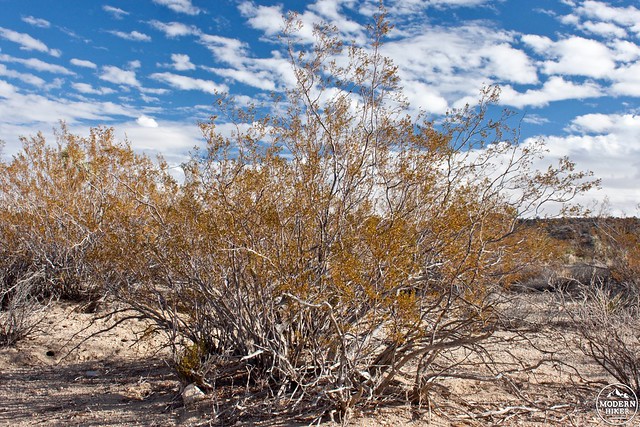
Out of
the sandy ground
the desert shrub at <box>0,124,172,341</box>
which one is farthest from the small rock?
the desert shrub at <box>0,124,172,341</box>

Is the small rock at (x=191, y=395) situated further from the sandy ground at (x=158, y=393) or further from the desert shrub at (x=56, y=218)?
the desert shrub at (x=56, y=218)

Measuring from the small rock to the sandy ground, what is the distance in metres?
0.05

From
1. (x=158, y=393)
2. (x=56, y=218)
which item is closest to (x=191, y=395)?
(x=158, y=393)

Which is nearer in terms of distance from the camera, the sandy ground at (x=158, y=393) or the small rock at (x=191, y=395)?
the sandy ground at (x=158, y=393)

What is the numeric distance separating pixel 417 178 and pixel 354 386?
204 cm

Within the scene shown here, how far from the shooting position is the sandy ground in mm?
4867

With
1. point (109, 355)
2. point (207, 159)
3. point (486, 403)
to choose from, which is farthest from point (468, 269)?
point (109, 355)

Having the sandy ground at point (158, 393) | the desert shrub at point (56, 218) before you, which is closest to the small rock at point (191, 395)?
the sandy ground at point (158, 393)

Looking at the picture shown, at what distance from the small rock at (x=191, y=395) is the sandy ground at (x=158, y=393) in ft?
0.17

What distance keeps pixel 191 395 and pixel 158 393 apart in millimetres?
736

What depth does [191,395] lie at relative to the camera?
5.27 meters

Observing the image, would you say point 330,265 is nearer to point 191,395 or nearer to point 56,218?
point 191,395

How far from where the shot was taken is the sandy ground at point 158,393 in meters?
4.87

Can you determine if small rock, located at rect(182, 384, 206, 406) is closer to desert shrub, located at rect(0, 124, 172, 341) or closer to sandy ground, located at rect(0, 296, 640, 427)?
sandy ground, located at rect(0, 296, 640, 427)
